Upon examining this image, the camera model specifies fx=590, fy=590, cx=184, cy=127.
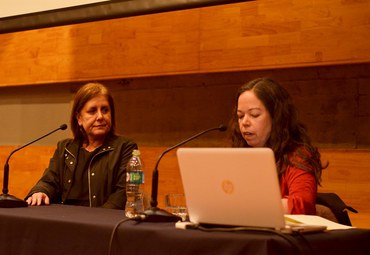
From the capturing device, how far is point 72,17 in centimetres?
480

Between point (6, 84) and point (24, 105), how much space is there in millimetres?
254

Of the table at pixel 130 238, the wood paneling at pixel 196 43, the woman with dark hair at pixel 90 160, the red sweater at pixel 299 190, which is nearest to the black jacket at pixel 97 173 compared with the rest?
the woman with dark hair at pixel 90 160

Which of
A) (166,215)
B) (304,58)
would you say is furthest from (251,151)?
(304,58)

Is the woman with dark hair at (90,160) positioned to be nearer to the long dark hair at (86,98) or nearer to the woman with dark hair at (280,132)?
the long dark hair at (86,98)

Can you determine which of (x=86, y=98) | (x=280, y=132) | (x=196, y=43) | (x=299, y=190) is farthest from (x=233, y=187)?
(x=196, y=43)

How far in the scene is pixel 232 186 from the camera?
162 cm

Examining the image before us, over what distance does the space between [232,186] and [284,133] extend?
3.05 ft

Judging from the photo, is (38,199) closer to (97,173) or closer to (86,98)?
(97,173)

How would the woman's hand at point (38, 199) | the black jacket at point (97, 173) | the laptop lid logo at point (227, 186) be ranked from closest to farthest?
the laptop lid logo at point (227, 186) → the woman's hand at point (38, 199) → the black jacket at point (97, 173)

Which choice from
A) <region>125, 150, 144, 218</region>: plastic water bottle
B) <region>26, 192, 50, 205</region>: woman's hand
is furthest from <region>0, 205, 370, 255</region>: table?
<region>26, 192, 50, 205</region>: woman's hand

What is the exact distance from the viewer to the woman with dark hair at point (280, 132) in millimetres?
2367

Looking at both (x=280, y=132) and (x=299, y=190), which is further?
(x=280, y=132)

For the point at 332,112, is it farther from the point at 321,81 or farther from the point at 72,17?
the point at 72,17

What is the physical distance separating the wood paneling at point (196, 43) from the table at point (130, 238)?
2.03 m
